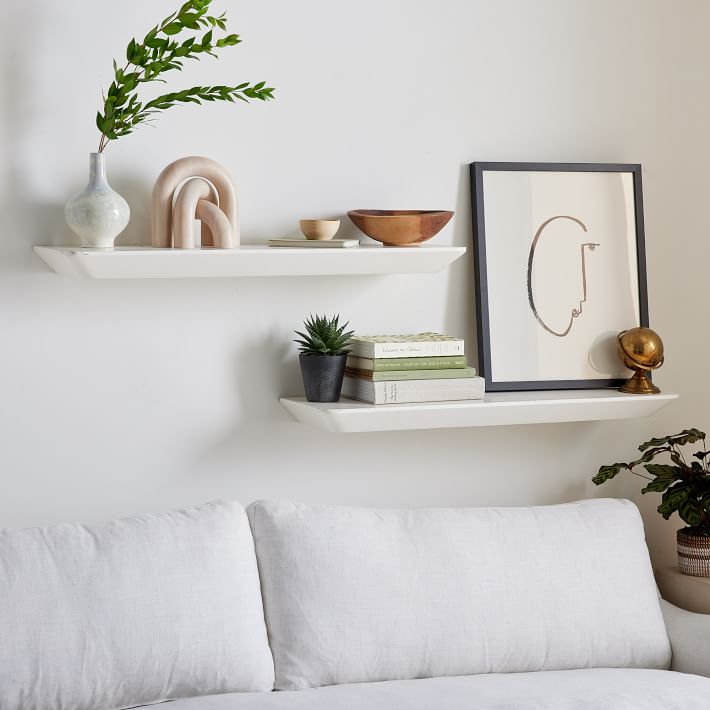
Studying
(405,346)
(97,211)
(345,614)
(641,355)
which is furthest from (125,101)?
(641,355)

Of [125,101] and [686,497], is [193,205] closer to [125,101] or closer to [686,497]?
[125,101]

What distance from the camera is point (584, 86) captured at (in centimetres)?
252

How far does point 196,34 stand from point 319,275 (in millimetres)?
600

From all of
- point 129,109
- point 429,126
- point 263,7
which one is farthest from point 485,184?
point 129,109

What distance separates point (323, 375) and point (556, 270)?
0.68 meters

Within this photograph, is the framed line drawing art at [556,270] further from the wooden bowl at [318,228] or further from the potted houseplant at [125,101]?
the potted houseplant at [125,101]

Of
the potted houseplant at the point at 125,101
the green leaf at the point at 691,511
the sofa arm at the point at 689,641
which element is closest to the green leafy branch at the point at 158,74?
the potted houseplant at the point at 125,101

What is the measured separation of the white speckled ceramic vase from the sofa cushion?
3.03ft

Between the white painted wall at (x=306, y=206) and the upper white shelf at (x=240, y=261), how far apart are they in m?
0.15

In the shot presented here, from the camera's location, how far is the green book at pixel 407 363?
86.5 inches

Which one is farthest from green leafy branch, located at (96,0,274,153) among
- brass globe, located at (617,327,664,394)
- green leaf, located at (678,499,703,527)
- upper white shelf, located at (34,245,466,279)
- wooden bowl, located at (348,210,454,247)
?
green leaf, located at (678,499,703,527)

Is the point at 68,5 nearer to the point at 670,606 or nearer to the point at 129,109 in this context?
the point at 129,109

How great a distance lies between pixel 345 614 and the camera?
202 cm

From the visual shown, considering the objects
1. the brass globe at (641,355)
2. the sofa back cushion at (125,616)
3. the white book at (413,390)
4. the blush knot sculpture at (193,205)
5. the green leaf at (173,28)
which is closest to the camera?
the sofa back cushion at (125,616)
